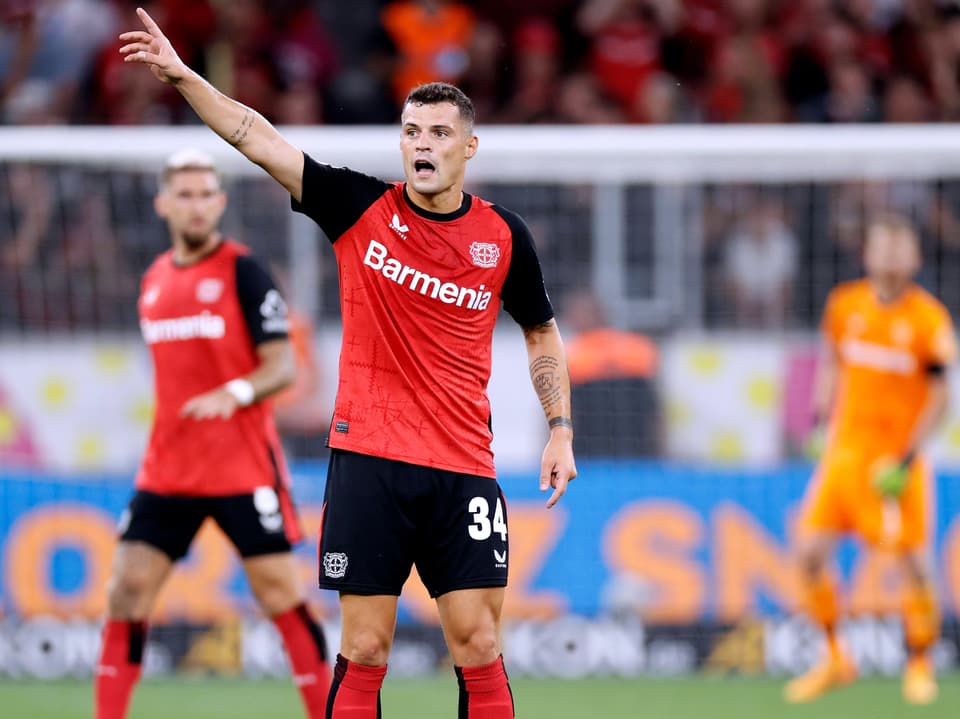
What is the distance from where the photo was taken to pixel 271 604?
22.8 ft

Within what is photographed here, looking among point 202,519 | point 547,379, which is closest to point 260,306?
point 202,519

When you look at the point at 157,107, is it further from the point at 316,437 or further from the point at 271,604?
the point at 271,604

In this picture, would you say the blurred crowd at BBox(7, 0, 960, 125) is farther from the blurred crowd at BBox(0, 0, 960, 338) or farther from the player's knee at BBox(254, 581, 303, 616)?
the player's knee at BBox(254, 581, 303, 616)

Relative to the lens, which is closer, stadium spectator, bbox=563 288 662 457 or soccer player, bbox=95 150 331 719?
soccer player, bbox=95 150 331 719

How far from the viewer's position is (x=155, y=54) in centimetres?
498

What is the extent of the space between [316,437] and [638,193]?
8.74ft

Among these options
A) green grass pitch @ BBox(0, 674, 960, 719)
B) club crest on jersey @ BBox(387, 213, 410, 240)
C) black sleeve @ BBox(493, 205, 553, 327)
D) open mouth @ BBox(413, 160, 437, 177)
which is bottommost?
green grass pitch @ BBox(0, 674, 960, 719)

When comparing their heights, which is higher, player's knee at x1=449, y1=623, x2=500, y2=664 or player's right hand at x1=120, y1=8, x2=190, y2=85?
player's right hand at x1=120, y1=8, x2=190, y2=85

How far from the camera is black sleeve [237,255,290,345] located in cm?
705

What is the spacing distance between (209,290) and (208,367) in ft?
1.11

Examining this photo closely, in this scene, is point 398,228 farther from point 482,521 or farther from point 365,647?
point 365,647

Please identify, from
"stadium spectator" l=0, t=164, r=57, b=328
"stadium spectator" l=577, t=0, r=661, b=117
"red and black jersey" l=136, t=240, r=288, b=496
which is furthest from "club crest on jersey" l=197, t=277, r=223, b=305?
"stadium spectator" l=577, t=0, r=661, b=117

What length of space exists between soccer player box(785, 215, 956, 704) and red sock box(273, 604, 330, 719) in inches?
129

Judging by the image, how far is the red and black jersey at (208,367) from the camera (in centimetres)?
698
